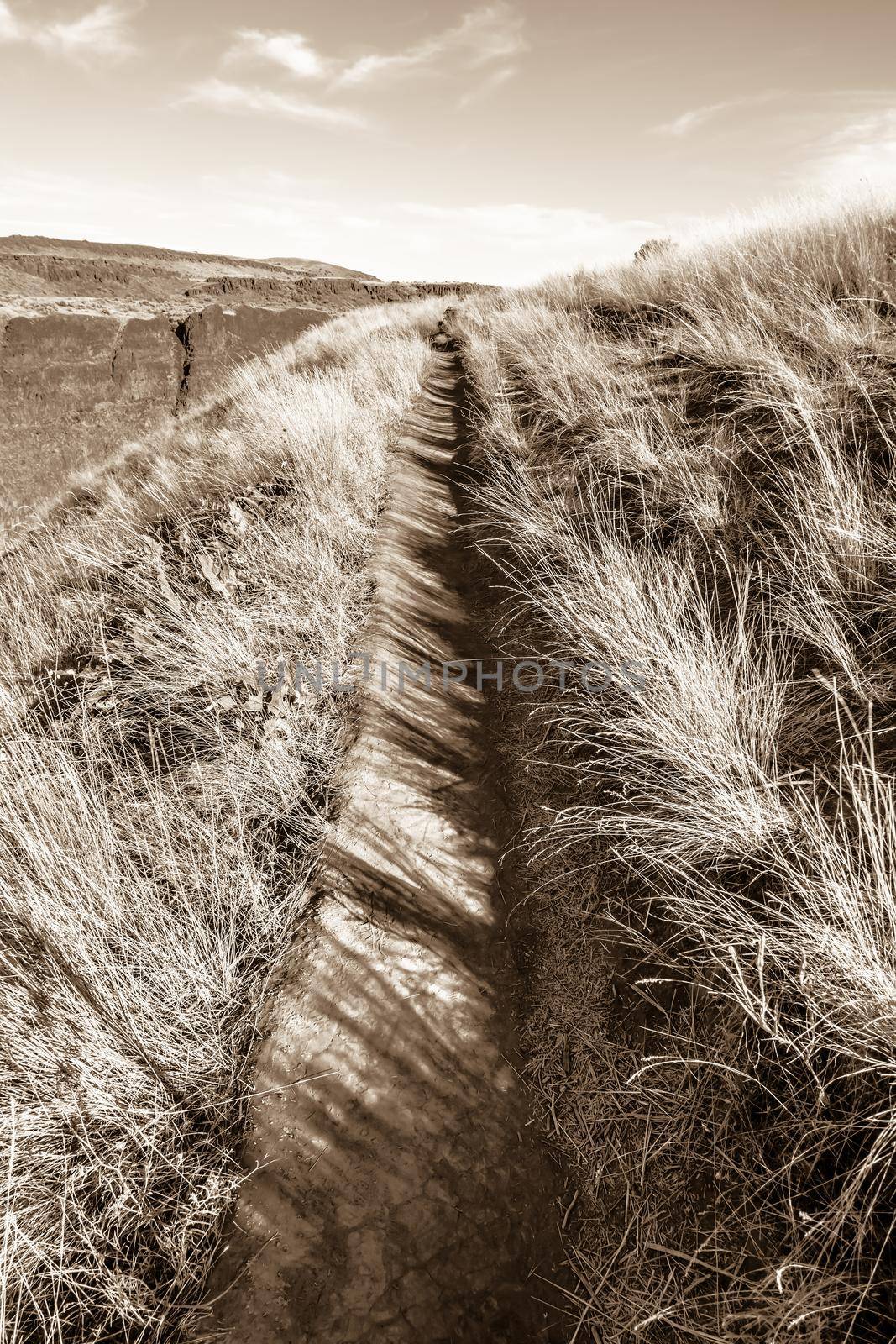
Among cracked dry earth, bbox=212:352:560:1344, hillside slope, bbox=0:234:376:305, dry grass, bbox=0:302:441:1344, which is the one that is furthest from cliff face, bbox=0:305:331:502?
cracked dry earth, bbox=212:352:560:1344

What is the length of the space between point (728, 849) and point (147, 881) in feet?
5.61

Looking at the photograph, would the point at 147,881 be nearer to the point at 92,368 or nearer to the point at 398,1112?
the point at 398,1112

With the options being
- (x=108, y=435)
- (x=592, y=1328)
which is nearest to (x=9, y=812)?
(x=592, y=1328)

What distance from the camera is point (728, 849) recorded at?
5.14ft

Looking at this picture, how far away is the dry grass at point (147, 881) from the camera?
4.03 feet

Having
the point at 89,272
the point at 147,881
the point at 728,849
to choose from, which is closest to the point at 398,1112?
the point at 147,881

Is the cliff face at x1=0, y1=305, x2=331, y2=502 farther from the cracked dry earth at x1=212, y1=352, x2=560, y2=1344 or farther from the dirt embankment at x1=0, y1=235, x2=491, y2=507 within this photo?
the cracked dry earth at x1=212, y1=352, x2=560, y2=1344

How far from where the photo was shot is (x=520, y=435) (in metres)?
4.94

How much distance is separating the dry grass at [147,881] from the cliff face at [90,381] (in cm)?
1222

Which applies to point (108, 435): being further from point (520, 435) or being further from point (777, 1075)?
point (777, 1075)

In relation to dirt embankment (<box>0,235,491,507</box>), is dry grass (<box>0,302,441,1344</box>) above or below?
below

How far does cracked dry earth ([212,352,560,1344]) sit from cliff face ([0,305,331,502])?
14.3 m

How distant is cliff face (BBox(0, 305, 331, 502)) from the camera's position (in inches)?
531

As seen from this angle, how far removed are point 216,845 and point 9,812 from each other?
613 mm
